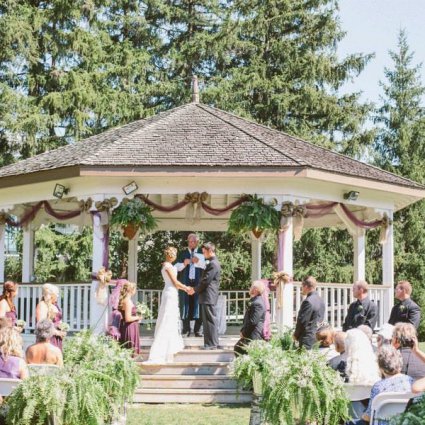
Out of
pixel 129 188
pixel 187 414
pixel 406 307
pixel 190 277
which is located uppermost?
pixel 129 188

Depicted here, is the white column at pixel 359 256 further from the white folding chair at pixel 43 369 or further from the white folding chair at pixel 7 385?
the white folding chair at pixel 7 385

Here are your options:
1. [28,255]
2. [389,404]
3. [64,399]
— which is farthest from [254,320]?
[28,255]

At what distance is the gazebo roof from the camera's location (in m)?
13.6

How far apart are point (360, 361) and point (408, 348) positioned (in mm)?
590

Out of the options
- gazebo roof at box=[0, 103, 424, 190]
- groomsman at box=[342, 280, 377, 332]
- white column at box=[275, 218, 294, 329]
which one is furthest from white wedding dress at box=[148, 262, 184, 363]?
groomsman at box=[342, 280, 377, 332]

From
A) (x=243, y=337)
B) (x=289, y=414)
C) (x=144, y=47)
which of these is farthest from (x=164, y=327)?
(x=144, y=47)

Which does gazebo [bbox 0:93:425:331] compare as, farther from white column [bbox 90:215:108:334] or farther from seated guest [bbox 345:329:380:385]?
seated guest [bbox 345:329:380:385]

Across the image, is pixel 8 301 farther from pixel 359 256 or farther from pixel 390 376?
pixel 359 256

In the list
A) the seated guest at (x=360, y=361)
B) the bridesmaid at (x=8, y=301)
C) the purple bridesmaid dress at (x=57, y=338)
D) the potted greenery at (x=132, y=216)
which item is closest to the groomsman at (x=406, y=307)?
the seated guest at (x=360, y=361)

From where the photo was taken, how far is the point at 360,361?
823 centimetres

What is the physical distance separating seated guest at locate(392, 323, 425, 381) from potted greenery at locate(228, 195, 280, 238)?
5.86m

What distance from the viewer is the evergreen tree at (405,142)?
29.7 metres

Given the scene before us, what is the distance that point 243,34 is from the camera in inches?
1151

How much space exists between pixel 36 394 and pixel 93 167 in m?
6.71
